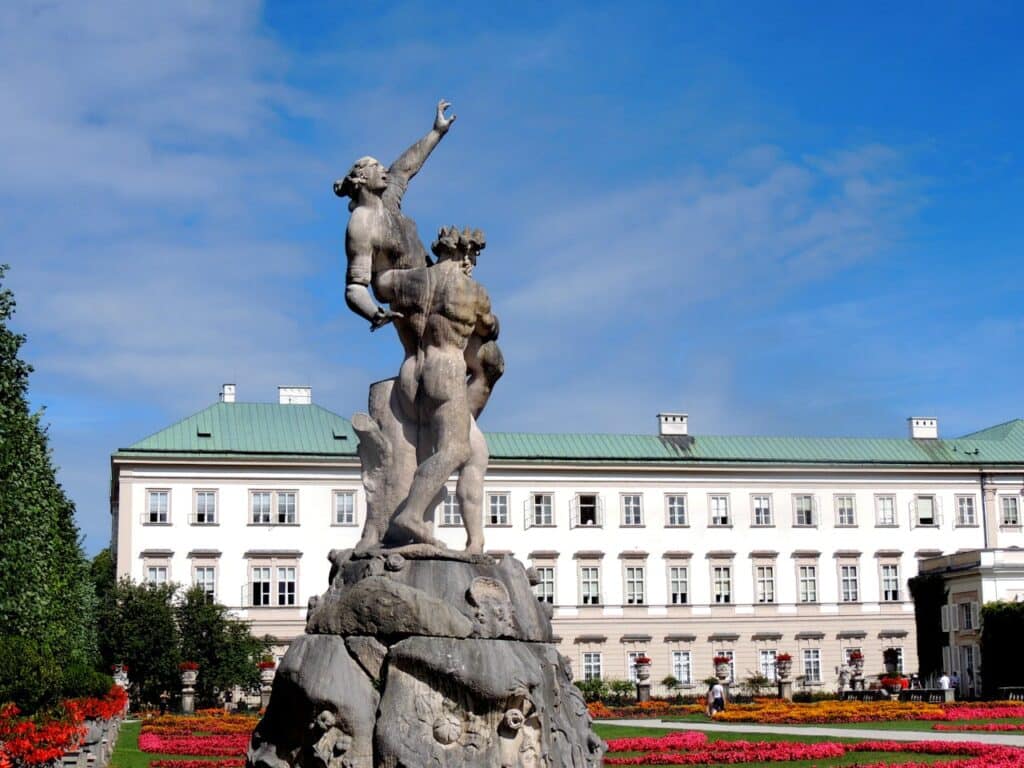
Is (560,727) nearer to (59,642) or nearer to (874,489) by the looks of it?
(59,642)

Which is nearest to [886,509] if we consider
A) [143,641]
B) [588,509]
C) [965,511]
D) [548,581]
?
[965,511]

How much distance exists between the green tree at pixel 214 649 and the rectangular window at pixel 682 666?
20308 millimetres

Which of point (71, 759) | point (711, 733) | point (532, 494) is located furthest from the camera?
point (532, 494)

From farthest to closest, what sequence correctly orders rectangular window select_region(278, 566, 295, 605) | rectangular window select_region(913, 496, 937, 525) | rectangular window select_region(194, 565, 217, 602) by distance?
rectangular window select_region(913, 496, 937, 525)
rectangular window select_region(278, 566, 295, 605)
rectangular window select_region(194, 565, 217, 602)

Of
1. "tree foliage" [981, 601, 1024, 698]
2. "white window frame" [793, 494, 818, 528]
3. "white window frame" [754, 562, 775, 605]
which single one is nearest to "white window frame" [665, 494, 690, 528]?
"white window frame" [754, 562, 775, 605]

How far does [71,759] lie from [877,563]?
53685 millimetres

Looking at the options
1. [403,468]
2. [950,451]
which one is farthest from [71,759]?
[950,451]

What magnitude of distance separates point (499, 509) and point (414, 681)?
172 ft

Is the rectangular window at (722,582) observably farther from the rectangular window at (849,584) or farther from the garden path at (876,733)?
the garden path at (876,733)

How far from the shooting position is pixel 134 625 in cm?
4838

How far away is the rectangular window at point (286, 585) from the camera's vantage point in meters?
57.3

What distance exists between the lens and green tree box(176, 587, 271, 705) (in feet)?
158

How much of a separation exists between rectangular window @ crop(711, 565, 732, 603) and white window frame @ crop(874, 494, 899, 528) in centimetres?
804

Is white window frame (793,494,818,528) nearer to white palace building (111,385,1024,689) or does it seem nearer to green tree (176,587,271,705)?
white palace building (111,385,1024,689)
